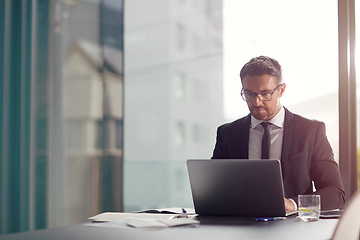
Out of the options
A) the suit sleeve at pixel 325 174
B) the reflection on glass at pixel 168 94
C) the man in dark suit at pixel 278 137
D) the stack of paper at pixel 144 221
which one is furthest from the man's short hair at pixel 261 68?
the reflection on glass at pixel 168 94

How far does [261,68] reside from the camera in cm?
251

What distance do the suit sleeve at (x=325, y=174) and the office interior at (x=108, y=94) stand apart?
671 mm

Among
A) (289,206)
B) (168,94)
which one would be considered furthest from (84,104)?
(289,206)

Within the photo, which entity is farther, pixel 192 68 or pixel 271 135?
pixel 192 68

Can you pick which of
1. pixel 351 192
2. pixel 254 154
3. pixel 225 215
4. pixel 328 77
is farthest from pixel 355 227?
pixel 328 77

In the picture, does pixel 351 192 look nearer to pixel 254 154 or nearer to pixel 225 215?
pixel 254 154

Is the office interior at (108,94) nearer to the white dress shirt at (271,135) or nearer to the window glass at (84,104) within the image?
the window glass at (84,104)

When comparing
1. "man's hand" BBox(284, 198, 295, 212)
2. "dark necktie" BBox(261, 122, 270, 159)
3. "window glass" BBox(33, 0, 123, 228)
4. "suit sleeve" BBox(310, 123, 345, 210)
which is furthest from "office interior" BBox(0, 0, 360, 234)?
"man's hand" BBox(284, 198, 295, 212)

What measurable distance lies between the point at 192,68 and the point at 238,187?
10.3ft

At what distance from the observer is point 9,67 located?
11.6 feet

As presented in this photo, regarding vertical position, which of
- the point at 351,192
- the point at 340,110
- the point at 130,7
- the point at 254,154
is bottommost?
the point at 351,192

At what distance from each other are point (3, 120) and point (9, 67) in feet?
1.16

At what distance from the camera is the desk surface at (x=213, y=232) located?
142 centimetres

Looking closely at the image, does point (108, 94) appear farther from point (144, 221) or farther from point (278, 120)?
point (144, 221)
